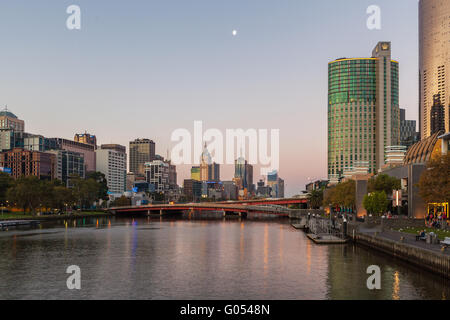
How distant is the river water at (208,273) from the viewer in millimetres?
39750

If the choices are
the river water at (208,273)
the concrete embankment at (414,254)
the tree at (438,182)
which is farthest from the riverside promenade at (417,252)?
the tree at (438,182)

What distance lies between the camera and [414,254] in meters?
A: 49.5

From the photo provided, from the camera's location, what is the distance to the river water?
130ft

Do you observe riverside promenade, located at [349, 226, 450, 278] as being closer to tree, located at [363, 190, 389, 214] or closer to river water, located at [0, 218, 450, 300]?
river water, located at [0, 218, 450, 300]

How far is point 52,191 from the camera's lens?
166000 mm

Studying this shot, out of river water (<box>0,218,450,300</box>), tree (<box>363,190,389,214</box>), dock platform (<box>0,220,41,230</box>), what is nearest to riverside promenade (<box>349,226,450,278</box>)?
river water (<box>0,218,450,300</box>)

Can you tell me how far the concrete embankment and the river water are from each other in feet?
3.14

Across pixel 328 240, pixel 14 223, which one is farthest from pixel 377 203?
pixel 14 223

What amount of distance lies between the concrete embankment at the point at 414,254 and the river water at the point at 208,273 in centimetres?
96
